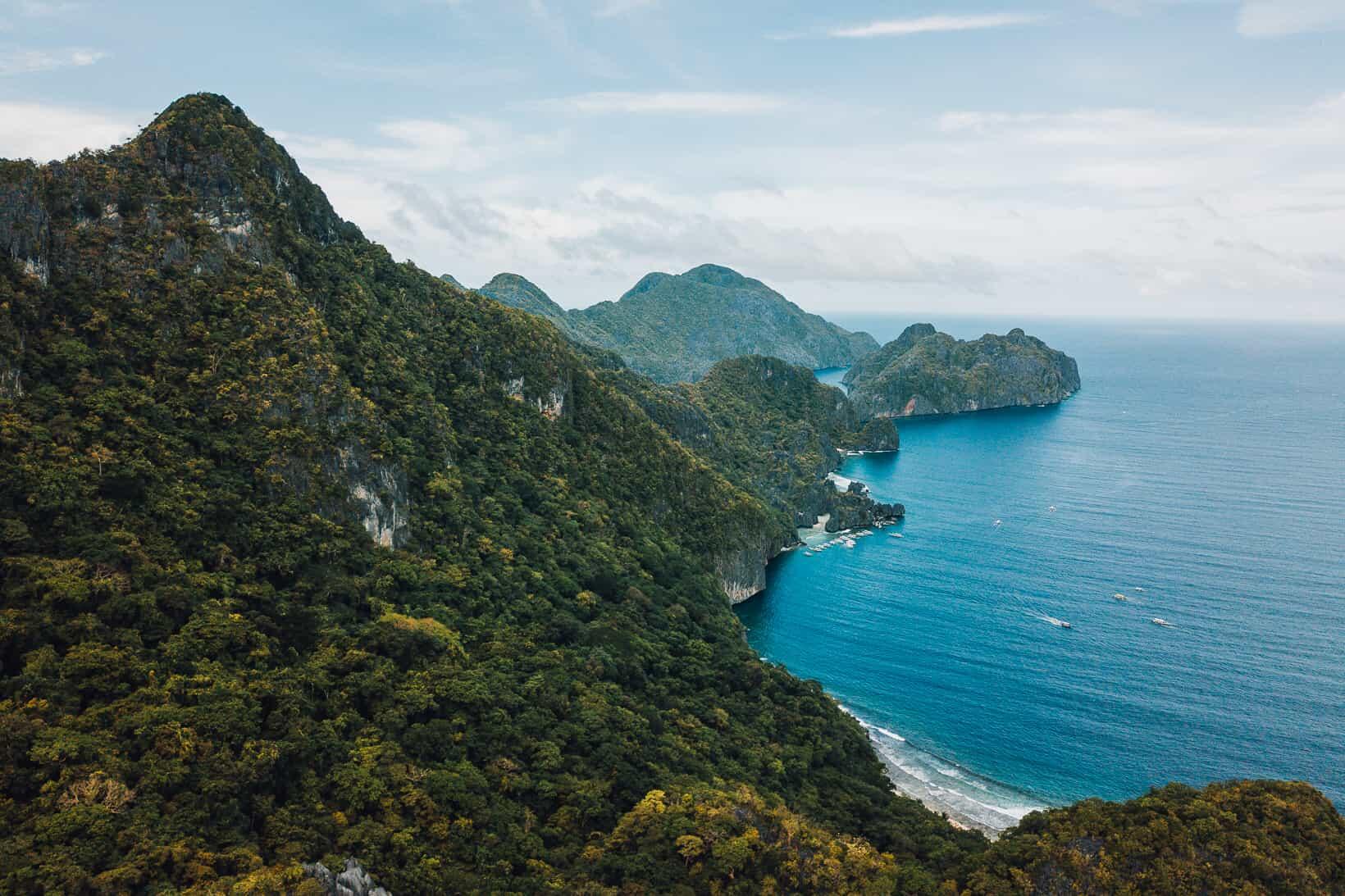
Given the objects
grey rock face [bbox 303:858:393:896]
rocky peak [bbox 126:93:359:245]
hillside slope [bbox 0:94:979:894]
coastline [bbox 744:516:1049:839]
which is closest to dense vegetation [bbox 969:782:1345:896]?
hillside slope [bbox 0:94:979:894]

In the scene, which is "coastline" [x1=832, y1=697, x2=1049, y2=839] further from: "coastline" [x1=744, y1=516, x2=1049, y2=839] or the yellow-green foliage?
the yellow-green foliage

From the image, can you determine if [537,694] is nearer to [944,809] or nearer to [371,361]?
[944,809]

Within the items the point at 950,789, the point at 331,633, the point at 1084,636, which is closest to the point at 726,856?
the point at 331,633

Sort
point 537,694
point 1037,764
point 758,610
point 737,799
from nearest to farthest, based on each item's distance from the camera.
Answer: point 737,799
point 537,694
point 1037,764
point 758,610

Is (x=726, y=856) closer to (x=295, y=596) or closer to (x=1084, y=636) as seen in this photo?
(x=295, y=596)

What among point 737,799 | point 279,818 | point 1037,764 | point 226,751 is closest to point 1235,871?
point 737,799

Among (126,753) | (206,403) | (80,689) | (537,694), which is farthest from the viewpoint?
(206,403)

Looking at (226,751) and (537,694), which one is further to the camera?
(537,694)
